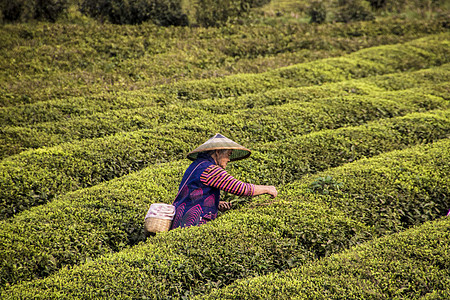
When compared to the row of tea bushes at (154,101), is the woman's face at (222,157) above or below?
above

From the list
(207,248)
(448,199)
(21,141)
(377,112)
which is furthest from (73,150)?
(377,112)

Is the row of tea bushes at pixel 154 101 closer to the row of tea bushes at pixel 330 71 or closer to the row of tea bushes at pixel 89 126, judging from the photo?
the row of tea bushes at pixel 89 126

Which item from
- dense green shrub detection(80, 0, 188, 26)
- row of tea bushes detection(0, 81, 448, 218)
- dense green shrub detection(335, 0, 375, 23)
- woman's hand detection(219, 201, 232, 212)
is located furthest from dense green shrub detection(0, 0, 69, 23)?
woman's hand detection(219, 201, 232, 212)

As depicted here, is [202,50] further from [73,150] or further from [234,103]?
[73,150]

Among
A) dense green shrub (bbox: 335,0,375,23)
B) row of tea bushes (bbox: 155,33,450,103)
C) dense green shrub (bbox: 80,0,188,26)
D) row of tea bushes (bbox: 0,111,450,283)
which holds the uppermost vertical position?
dense green shrub (bbox: 80,0,188,26)

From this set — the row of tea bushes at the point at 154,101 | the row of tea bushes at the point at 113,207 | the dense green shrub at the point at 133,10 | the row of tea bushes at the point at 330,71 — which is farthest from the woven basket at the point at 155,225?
the dense green shrub at the point at 133,10

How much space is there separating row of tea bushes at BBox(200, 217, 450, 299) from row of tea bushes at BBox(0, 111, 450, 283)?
6.72 feet

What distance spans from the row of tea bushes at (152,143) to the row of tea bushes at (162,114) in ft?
1.21

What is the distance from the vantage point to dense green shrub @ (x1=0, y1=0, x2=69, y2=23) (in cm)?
1839

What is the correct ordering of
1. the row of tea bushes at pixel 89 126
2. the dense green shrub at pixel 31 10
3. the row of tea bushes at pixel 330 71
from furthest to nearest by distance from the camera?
the dense green shrub at pixel 31 10
the row of tea bushes at pixel 330 71
the row of tea bushes at pixel 89 126

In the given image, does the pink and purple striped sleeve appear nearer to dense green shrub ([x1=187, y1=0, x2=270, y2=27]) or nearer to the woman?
the woman

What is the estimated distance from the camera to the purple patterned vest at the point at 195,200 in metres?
6.06

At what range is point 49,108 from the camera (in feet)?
39.2

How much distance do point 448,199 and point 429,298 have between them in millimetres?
3673
